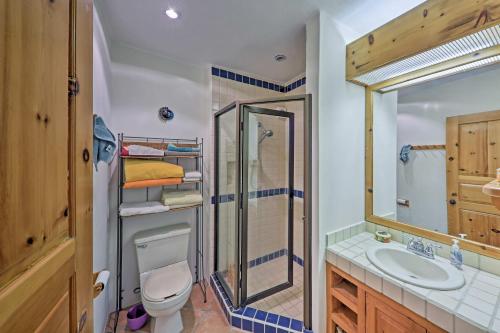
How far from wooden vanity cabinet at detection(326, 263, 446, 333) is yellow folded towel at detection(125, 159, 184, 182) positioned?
149 centimetres

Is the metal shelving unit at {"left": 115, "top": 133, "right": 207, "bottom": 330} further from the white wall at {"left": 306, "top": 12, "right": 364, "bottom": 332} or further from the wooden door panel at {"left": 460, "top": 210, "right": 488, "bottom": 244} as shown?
the wooden door panel at {"left": 460, "top": 210, "right": 488, "bottom": 244}

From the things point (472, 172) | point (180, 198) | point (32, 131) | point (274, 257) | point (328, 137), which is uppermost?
point (328, 137)

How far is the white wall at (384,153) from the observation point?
1555 mm

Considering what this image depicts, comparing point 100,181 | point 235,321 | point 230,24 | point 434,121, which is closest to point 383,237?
point 434,121

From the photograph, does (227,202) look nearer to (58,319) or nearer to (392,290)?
(392,290)

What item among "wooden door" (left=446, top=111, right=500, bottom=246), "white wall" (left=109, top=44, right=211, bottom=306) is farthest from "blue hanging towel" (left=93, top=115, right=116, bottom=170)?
"wooden door" (left=446, top=111, right=500, bottom=246)

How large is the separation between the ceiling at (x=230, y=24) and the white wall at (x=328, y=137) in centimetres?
14

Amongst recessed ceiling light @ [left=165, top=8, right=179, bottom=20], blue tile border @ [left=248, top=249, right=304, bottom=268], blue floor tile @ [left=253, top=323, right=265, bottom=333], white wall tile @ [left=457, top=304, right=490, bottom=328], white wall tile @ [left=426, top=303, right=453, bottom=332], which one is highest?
recessed ceiling light @ [left=165, top=8, right=179, bottom=20]

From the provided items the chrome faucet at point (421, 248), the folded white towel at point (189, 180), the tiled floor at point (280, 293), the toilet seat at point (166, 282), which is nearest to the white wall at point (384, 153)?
the chrome faucet at point (421, 248)

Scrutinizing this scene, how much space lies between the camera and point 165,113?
1.89 metres

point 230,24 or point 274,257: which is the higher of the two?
point 230,24

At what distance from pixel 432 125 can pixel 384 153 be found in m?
0.35

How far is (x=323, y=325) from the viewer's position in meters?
1.40

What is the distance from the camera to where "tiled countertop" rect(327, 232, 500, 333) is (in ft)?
2.60
